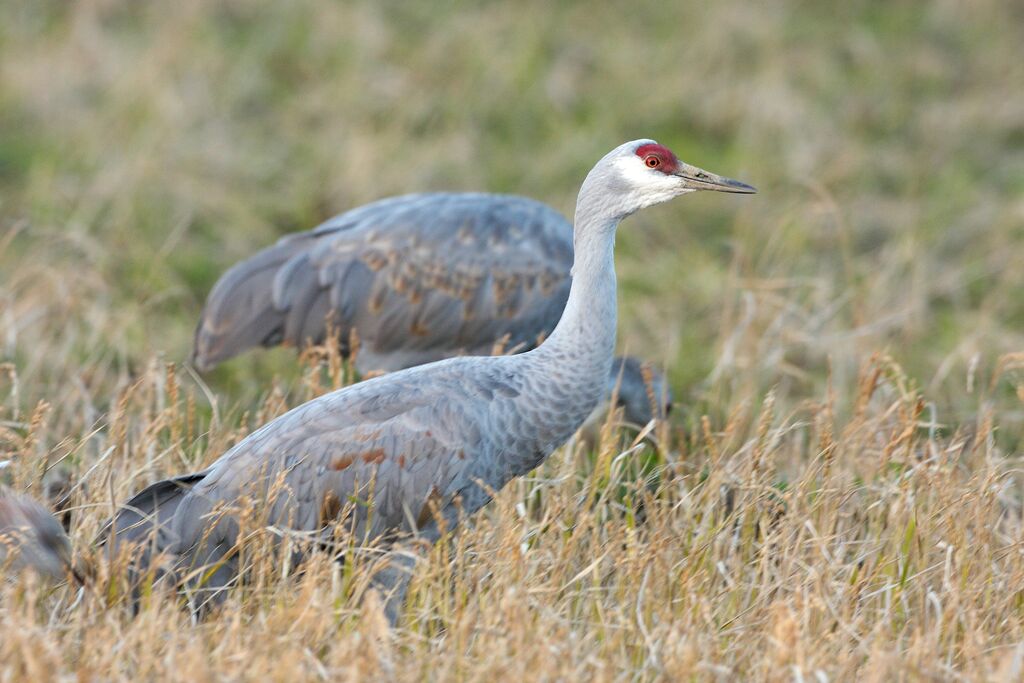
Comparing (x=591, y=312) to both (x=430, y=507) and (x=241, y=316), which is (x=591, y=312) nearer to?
(x=430, y=507)

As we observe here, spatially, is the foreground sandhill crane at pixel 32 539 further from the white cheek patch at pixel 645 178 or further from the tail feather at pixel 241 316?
the tail feather at pixel 241 316

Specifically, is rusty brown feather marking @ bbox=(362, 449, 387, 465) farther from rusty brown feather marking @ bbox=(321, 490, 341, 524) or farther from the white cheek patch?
the white cheek patch

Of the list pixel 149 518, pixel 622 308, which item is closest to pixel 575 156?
pixel 622 308

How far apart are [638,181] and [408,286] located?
6.19 ft

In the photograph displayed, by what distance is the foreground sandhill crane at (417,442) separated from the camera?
3.94m

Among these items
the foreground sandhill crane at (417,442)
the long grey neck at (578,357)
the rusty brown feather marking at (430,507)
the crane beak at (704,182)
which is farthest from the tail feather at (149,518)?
the crane beak at (704,182)

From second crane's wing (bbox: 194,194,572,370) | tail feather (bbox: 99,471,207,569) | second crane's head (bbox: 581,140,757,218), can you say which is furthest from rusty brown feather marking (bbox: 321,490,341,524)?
second crane's wing (bbox: 194,194,572,370)

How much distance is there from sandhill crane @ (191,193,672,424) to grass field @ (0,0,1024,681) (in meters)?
0.26

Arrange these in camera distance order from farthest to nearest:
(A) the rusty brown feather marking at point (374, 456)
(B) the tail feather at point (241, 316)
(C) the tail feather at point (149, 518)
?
(B) the tail feather at point (241, 316) < (A) the rusty brown feather marking at point (374, 456) < (C) the tail feather at point (149, 518)

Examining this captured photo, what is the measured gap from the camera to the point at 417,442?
3.99 m

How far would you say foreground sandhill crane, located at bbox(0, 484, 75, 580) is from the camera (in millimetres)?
3583

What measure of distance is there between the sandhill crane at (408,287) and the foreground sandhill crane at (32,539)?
7.16 ft

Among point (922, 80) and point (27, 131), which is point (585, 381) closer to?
point (27, 131)

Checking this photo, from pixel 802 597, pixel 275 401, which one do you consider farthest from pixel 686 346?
pixel 802 597
